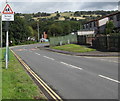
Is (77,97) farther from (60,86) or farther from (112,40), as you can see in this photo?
(112,40)

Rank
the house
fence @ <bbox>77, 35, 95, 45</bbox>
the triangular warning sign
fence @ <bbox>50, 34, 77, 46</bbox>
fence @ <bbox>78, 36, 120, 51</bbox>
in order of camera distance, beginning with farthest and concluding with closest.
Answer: the house < fence @ <bbox>50, 34, 77, 46</bbox> < fence @ <bbox>77, 35, 95, 45</bbox> < fence @ <bbox>78, 36, 120, 51</bbox> < the triangular warning sign

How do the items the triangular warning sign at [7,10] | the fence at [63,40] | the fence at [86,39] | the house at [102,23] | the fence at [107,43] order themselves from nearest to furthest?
1. the triangular warning sign at [7,10]
2. the fence at [107,43]
3. the fence at [86,39]
4. the fence at [63,40]
5. the house at [102,23]

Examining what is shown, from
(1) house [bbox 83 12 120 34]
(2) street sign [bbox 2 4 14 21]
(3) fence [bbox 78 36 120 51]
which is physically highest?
(1) house [bbox 83 12 120 34]

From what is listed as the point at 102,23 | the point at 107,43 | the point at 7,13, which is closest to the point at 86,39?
the point at 107,43

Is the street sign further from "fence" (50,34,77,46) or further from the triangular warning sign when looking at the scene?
"fence" (50,34,77,46)

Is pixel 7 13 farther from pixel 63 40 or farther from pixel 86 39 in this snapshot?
pixel 63 40

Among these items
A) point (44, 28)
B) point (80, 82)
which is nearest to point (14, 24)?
point (44, 28)

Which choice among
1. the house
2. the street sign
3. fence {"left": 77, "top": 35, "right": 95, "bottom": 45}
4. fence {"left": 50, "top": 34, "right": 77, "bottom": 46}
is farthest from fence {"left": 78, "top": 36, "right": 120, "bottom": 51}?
the house

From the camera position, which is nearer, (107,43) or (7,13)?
(7,13)

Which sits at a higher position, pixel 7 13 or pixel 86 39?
pixel 7 13

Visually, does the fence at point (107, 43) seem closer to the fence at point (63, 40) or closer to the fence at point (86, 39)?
the fence at point (86, 39)

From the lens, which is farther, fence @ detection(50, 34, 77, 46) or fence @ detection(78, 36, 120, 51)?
fence @ detection(50, 34, 77, 46)

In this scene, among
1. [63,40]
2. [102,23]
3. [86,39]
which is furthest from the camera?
[102,23]

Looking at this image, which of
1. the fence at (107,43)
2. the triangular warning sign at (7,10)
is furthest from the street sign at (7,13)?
the fence at (107,43)
